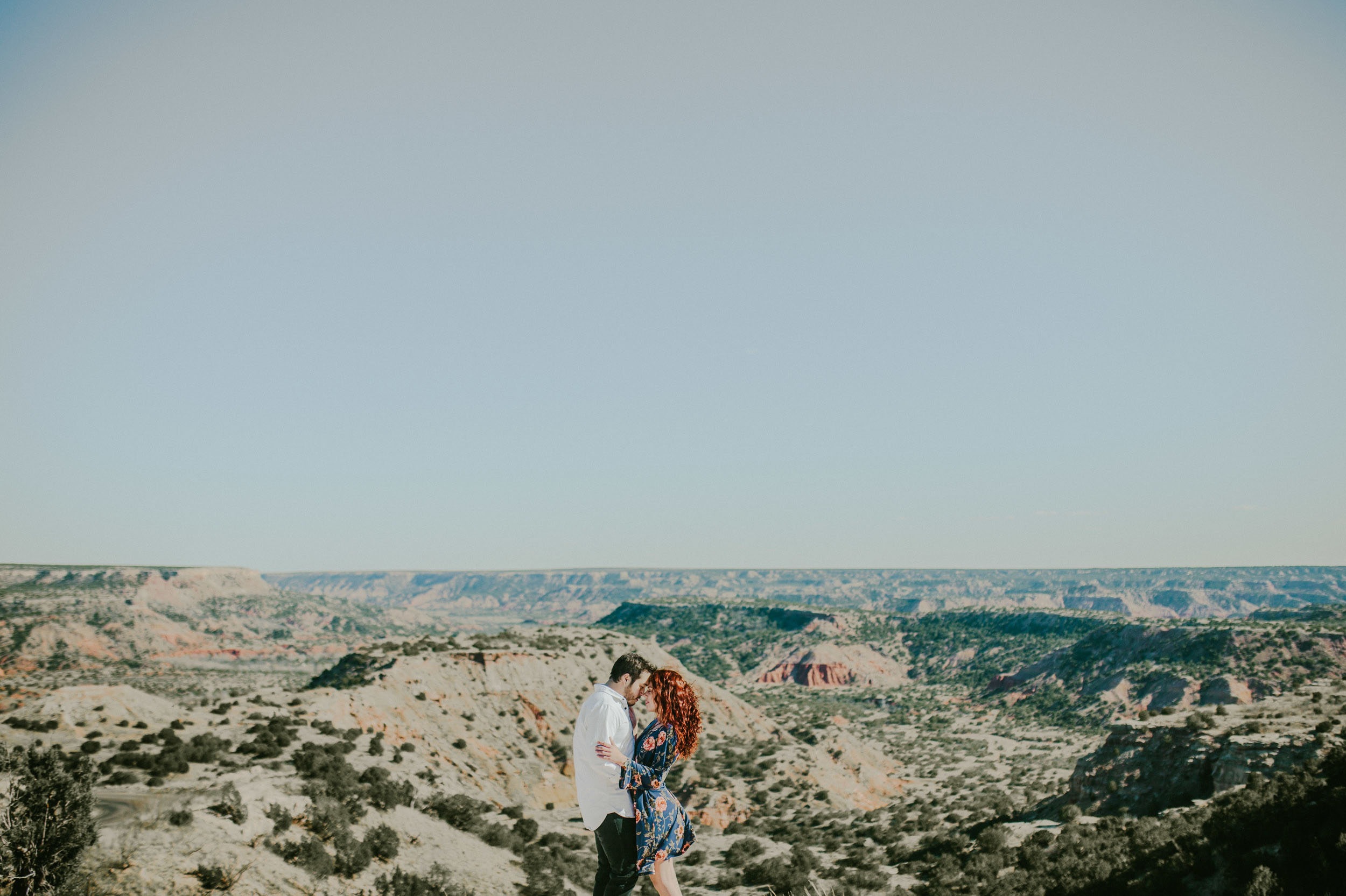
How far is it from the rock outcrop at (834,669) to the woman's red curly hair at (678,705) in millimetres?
116260

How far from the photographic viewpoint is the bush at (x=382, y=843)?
17766 millimetres

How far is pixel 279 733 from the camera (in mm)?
28469

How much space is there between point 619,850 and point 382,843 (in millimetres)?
15820

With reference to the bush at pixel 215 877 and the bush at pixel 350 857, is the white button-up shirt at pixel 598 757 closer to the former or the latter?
the bush at pixel 215 877

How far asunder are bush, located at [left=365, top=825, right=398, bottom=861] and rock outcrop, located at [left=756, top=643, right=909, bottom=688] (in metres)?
104

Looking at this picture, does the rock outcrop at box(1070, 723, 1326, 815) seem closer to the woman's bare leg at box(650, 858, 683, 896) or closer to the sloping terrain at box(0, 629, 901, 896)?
the sloping terrain at box(0, 629, 901, 896)

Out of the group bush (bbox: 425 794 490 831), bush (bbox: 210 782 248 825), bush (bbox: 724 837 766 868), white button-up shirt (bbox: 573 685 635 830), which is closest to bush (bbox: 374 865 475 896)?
bush (bbox: 210 782 248 825)

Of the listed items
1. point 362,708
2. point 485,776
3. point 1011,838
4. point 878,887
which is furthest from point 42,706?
point 1011,838

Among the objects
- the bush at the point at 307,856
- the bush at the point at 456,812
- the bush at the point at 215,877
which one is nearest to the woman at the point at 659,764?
the bush at the point at 215,877

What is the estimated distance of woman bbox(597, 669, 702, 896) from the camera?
5734 mm

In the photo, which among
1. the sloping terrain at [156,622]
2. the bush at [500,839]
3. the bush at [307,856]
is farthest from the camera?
the sloping terrain at [156,622]

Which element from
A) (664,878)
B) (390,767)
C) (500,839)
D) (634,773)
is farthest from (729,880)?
(634,773)

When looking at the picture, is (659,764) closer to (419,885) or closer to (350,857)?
(419,885)

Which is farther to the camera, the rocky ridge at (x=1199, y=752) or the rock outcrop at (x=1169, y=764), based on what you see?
the rocky ridge at (x=1199, y=752)
